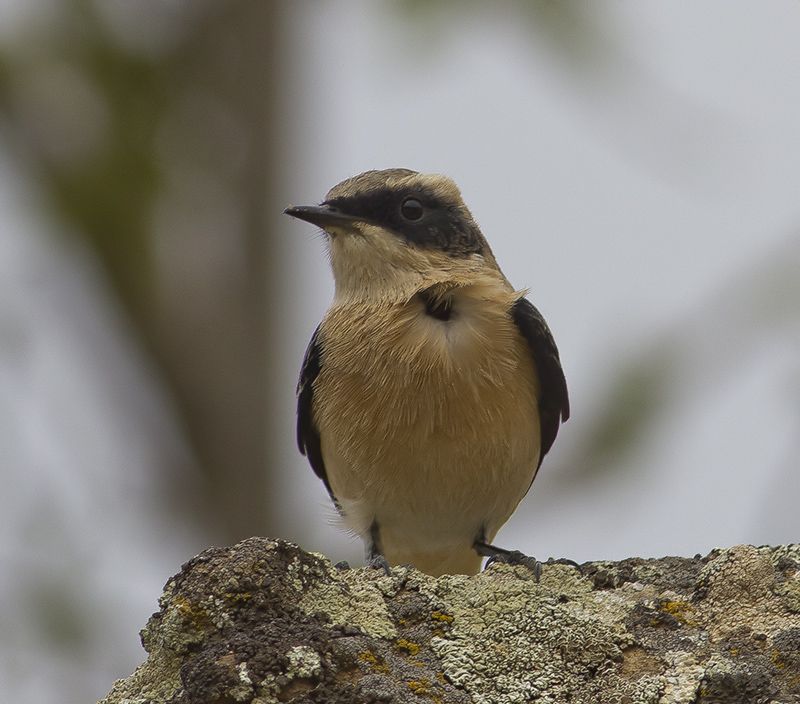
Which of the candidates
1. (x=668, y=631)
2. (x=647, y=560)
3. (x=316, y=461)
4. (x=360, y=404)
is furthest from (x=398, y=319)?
(x=668, y=631)

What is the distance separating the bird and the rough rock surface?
1.76 m

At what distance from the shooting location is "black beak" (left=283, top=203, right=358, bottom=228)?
851 centimetres

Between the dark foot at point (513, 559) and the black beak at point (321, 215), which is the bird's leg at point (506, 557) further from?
the black beak at point (321, 215)

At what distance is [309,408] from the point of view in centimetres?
831

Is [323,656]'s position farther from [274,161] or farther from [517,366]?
[274,161]

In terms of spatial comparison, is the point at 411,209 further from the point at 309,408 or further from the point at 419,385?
the point at 419,385

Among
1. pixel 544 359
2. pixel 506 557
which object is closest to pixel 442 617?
pixel 506 557

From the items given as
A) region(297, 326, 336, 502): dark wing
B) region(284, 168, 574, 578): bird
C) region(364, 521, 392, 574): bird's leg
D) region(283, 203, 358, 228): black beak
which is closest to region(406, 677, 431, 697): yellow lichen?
region(284, 168, 574, 578): bird

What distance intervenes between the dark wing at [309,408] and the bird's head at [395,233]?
41 cm

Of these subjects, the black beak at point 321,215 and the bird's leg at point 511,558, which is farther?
the black beak at point 321,215

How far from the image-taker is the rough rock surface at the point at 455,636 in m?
4.51

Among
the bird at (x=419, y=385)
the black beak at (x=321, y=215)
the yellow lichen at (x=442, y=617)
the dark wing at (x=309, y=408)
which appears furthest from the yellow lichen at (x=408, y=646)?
the black beak at (x=321, y=215)

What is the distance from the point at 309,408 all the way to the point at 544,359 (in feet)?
4.49

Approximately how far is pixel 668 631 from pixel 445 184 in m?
4.49
